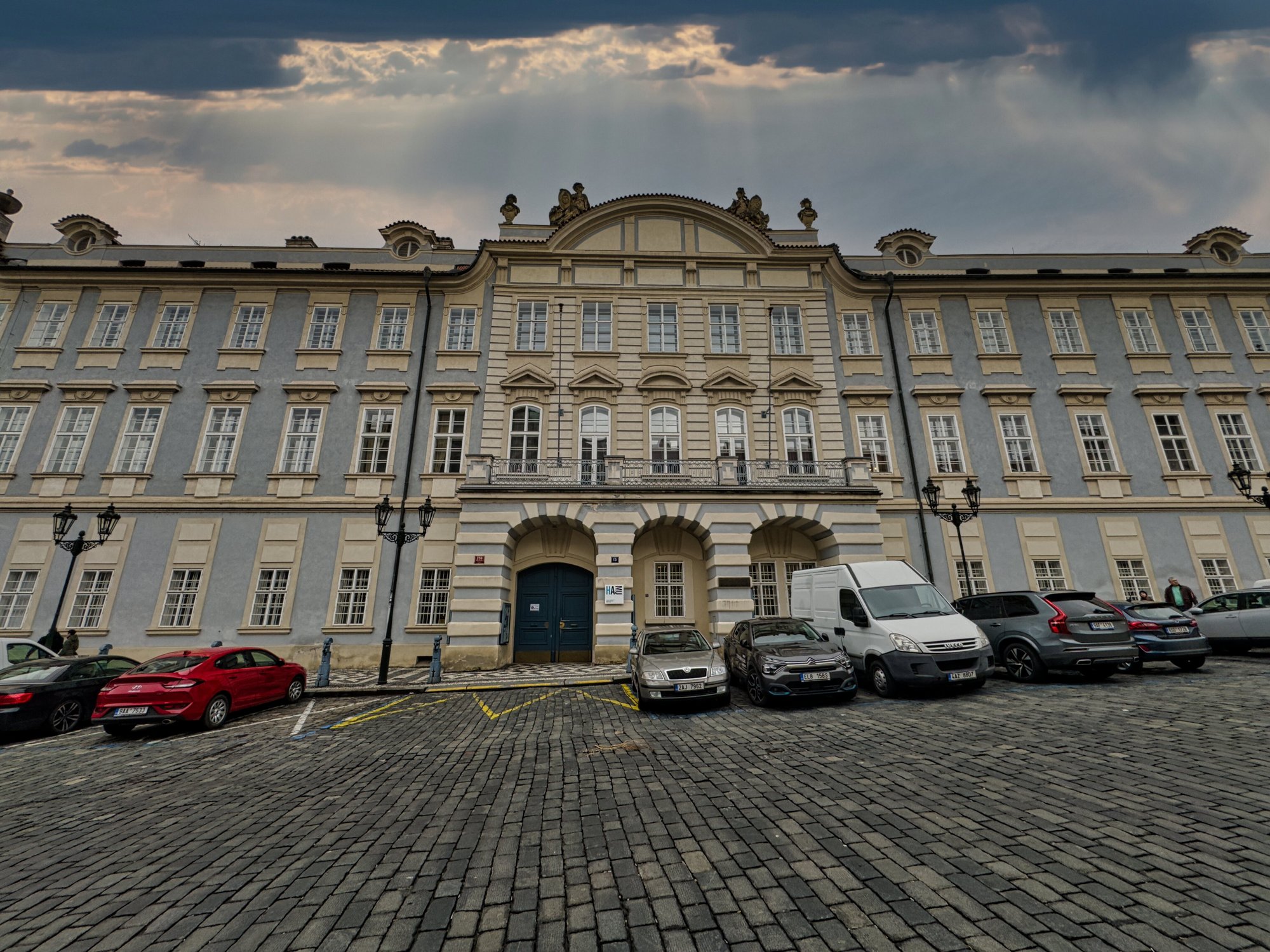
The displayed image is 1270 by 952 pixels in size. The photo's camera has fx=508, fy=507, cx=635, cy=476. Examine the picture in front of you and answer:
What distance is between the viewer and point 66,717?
1051 centimetres

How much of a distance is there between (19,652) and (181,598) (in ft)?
19.8

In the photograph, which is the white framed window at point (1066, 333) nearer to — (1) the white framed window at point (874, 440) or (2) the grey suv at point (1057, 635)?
(1) the white framed window at point (874, 440)

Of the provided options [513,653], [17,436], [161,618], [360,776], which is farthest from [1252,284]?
[17,436]

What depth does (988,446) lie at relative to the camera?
20.3m

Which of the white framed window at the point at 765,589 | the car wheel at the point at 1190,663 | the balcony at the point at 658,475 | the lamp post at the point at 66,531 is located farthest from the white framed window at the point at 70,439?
the car wheel at the point at 1190,663

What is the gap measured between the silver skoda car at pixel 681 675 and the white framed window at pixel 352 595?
1190cm

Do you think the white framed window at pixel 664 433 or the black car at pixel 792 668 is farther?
the white framed window at pixel 664 433

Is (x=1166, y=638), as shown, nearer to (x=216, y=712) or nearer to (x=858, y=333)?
(x=858, y=333)

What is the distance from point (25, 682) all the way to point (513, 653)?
11.2 metres

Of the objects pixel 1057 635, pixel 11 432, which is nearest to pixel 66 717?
pixel 11 432

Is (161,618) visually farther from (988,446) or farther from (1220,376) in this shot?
(1220,376)

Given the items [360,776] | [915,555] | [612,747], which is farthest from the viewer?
[915,555]

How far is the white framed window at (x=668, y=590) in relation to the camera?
60.4ft

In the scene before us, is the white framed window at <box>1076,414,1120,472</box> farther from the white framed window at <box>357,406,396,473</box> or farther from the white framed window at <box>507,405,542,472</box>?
the white framed window at <box>357,406,396,473</box>
